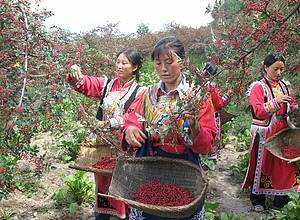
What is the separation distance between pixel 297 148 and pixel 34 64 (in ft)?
8.50

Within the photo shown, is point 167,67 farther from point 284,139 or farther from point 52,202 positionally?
point 52,202

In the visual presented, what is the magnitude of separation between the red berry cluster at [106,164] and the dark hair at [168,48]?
1.10 m

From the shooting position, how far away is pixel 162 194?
7.93ft

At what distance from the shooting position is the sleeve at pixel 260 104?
411cm

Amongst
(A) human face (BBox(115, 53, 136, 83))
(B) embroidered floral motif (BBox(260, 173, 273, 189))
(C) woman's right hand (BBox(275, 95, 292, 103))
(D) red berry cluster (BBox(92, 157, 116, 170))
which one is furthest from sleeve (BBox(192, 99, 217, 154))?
(B) embroidered floral motif (BBox(260, 173, 273, 189))

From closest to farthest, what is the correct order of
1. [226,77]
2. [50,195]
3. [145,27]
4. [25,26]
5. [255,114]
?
[226,77] < [25,26] < [255,114] < [50,195] < [145,27]

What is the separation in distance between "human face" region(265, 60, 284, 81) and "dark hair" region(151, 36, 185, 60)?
1903mm

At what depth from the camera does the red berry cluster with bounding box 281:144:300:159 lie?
4008 mm

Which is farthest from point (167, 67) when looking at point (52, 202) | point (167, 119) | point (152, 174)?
point (52, 202)

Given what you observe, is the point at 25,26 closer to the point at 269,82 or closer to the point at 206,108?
the point at 206,108

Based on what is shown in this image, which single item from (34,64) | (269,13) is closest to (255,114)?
(269,13)

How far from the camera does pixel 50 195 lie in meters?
5.04

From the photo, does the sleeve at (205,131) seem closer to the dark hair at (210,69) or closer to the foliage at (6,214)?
the dark hair at (210,69)

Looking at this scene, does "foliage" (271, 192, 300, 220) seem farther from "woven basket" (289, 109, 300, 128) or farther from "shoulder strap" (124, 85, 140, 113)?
"woven basket" (289, 109, 300, 128)
